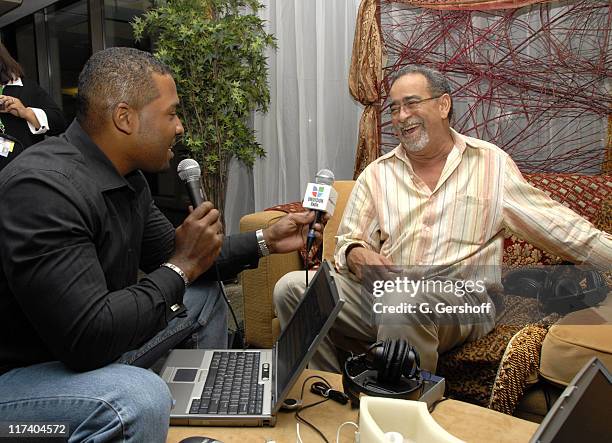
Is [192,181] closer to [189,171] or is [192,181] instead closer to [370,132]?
[189,171]

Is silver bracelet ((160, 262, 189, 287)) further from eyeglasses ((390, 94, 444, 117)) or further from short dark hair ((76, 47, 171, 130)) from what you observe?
eyeglasses ((390, 94, 444, 117))

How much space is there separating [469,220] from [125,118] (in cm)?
109

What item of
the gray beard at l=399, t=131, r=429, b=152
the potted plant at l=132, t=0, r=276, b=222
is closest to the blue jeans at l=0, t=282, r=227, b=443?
the gray beard at l=399, t=131, r=429, b=152

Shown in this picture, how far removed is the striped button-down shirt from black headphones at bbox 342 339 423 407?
2.31ft

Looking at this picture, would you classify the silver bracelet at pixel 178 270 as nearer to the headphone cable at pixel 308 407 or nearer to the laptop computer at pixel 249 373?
the laptop computer at pixel 249 373

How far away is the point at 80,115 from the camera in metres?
1.11

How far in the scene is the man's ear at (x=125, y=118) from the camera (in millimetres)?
1093

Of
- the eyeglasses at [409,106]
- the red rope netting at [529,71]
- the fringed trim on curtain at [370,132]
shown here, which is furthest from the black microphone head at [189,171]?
the red rope netting at [529,71]

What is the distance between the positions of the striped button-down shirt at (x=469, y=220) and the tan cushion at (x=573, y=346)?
0.22 meters

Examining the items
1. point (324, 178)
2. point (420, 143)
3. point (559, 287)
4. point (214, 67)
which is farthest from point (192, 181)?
point (214, 67)

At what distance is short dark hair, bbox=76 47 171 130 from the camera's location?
1091 millimetres

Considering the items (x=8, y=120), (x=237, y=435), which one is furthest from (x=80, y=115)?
(x=8, y=120)

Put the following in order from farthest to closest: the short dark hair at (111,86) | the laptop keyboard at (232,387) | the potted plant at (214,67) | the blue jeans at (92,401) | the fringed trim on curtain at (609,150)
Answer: the potted plant at (214,67) → the fringed trim on curtain at (609,150) → the short dark hair at (111,86) → the laptop keyboard at (232,387) → the blue jeans at (92,401)

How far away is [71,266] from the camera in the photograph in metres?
0.89
